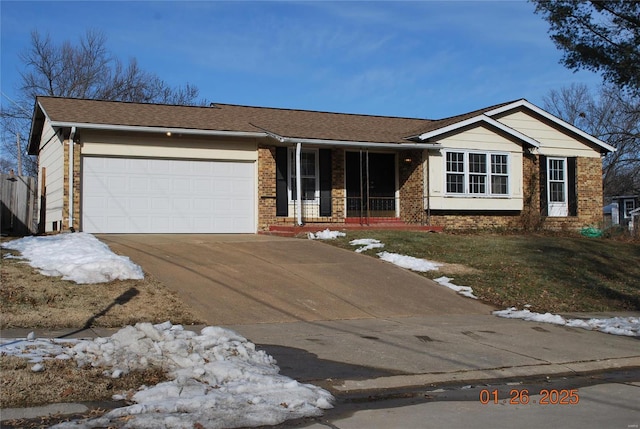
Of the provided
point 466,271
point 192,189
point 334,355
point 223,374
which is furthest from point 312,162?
point 223,374

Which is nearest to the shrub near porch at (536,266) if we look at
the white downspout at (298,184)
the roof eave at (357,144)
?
the white downspout at (298,184)

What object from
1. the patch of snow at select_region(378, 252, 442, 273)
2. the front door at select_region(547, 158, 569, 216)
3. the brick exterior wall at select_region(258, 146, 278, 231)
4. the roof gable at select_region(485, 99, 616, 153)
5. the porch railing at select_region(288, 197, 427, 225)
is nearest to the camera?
the patch of snow at select_region(378, 252, 442, 273)

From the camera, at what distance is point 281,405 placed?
566 centimetres

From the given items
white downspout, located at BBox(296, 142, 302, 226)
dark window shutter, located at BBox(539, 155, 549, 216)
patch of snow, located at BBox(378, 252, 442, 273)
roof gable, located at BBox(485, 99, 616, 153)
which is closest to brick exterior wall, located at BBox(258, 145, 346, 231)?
white downspout, located at BBox(296, 142, 302, 226)

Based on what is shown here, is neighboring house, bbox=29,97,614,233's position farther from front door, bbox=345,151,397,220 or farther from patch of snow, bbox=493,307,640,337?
patch of snow, bbox=493,307,640,337

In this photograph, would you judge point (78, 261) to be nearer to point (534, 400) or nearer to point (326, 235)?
point (326, 235)

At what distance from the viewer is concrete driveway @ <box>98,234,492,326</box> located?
10719mm

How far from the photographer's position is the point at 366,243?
663 inches

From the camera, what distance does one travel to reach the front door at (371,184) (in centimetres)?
2167

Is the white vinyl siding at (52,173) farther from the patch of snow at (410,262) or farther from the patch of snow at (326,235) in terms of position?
the patch of snow at (410,262)

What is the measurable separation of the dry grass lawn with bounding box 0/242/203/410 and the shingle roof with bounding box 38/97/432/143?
682 cm

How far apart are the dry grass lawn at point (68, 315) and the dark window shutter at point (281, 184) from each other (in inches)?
361

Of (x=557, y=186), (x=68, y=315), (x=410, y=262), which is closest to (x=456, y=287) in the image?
(x=410, y=262)

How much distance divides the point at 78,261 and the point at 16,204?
11.2 meters
